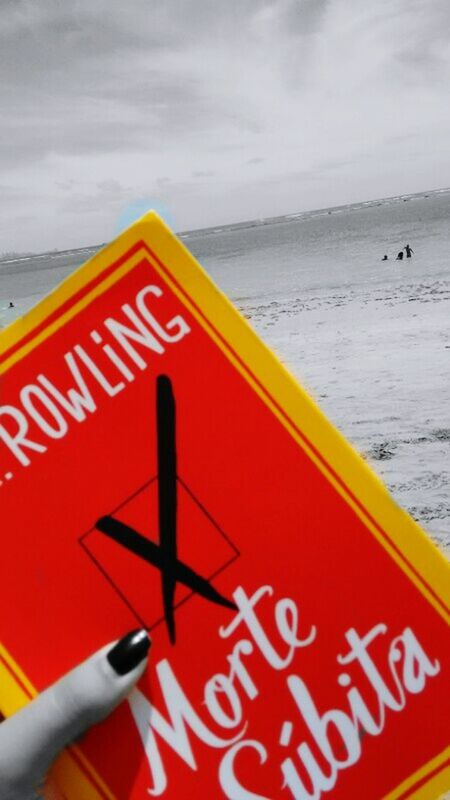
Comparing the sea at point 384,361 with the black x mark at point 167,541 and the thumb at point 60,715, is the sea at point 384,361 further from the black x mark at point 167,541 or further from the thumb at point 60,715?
the thumb at point 60,715

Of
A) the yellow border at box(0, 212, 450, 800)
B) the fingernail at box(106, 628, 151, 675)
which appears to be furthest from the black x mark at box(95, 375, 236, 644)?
the yellow border at box(0, 212, 450, 800)

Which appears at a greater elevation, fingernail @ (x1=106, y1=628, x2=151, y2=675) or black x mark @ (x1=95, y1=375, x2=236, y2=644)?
black x mark @ (x1=95, y1=375, x2=236, y2=644)

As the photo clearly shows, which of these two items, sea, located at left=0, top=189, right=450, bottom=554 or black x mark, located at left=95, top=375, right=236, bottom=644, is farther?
sea, located at left=0, top=189, right=450, bottom=554

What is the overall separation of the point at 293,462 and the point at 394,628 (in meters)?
0.24

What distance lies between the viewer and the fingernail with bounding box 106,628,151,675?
0.72 m

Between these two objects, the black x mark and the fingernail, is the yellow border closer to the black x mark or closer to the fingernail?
the black x mark

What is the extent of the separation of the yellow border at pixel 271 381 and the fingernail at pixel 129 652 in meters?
0.31

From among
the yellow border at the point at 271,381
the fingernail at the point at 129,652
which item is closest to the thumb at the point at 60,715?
the fingernail at the point at 129,652

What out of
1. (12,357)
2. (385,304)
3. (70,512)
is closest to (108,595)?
(70,512)

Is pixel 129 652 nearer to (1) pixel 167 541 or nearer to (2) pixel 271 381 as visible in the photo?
(1) pixel 167 541

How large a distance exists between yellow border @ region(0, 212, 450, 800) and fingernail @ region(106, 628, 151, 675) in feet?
1.00

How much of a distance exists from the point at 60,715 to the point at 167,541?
0.75 feet

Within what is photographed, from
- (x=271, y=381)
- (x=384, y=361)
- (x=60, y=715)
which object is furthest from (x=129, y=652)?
(x=384, y=361)

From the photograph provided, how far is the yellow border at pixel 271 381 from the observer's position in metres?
0.79
